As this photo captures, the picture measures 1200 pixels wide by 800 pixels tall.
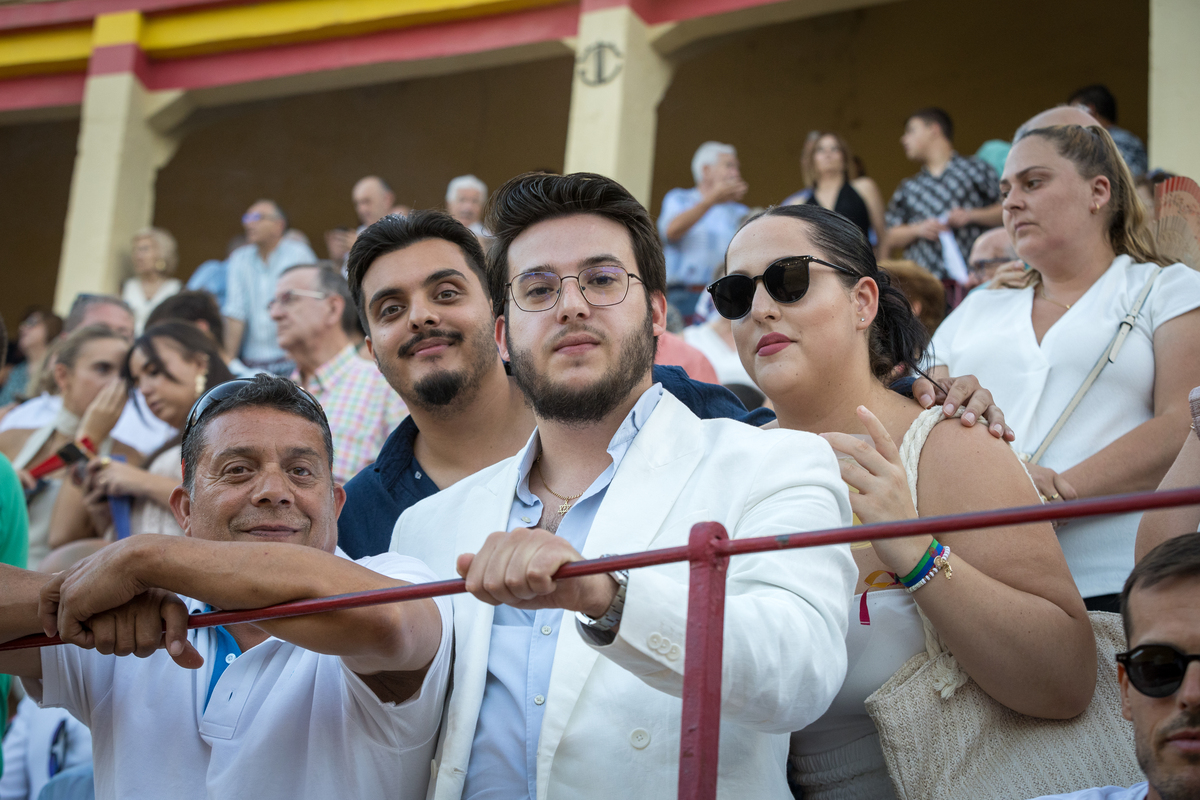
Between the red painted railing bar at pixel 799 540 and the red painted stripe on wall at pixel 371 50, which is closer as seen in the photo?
the red painted railing bar at pixel 799 540

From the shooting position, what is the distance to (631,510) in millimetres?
2244

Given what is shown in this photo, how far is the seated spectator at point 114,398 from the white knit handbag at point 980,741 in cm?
361

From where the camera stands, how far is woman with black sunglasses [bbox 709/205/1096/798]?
2166mm

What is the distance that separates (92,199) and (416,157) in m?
4.08

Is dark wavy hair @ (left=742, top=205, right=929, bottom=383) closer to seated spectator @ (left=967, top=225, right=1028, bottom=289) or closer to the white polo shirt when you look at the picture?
the white polo shirt

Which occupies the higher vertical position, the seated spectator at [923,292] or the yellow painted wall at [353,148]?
the yellow painted wall at [353,148]

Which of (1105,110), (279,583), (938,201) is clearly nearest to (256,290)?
(938,201)

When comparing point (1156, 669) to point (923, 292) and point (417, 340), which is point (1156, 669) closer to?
point (417, 340)

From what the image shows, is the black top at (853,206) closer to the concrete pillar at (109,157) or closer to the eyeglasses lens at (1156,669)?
the eyeglasses lens at (1156,669)

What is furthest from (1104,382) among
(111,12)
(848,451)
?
(111,12)

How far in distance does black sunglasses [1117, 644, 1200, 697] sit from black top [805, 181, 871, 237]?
5.13 metres

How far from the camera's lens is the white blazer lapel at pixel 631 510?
80.4 inches

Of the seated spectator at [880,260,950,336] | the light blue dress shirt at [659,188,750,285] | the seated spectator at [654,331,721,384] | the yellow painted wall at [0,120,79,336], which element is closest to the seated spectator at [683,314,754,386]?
the seated spectator at [654,331,721,384]

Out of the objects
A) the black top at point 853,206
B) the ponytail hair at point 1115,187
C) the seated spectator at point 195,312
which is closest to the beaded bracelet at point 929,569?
the ponytail hair at point 1115,187
